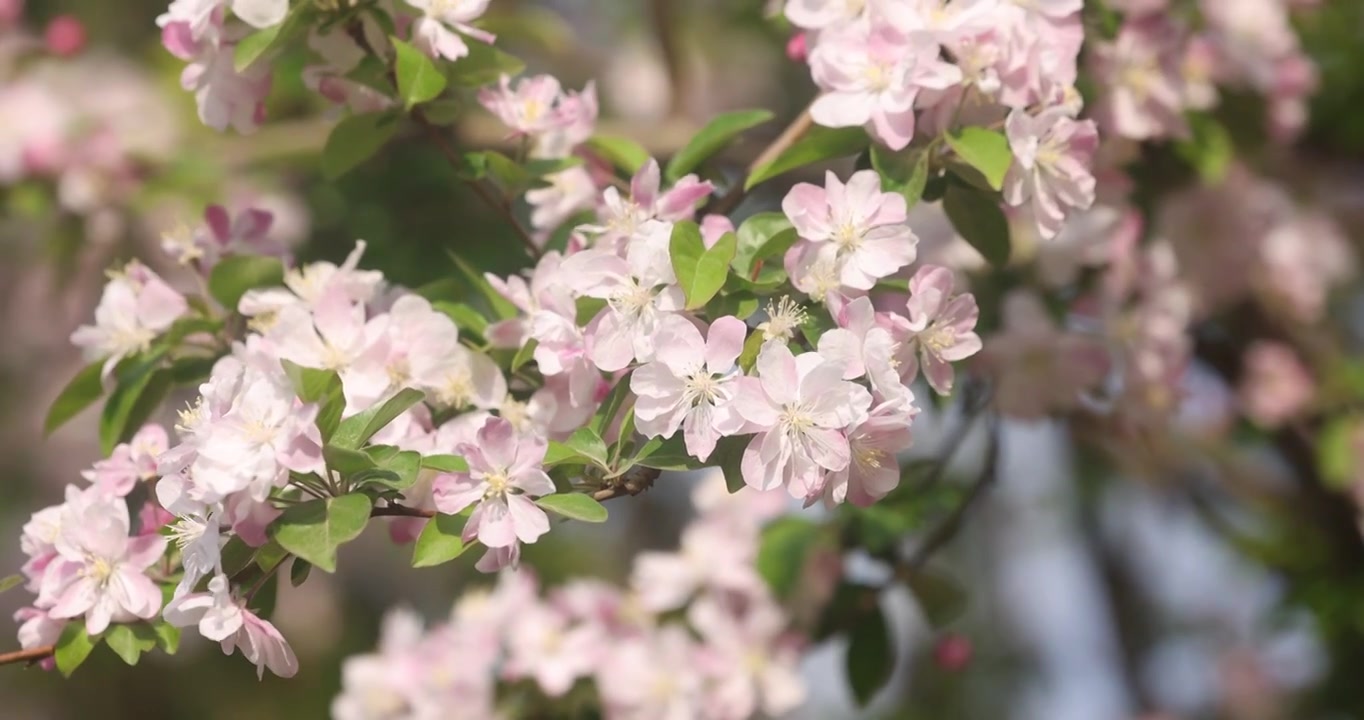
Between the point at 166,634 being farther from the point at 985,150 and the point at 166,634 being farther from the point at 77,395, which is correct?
the point at 985,150

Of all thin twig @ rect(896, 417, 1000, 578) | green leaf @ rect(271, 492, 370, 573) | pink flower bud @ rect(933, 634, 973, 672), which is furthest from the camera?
pink flower bud @ rect(933, 634, 973, 672)

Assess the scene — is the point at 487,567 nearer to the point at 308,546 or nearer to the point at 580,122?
the point at 308,546

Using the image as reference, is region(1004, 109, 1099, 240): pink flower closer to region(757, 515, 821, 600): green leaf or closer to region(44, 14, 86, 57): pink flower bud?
region(757, 515, 821, 600): green leaf

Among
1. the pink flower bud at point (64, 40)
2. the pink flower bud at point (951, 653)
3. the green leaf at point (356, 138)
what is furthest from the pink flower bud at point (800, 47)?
the pink flower bud at point (64, 40)

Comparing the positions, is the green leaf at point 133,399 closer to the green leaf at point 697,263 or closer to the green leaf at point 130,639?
the green leaf at point 130,639

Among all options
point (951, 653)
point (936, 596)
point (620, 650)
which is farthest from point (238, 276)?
point (951, 653)

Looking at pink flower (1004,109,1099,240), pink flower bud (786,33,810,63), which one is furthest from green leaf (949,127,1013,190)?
pink flower bud (786,33,810,63)

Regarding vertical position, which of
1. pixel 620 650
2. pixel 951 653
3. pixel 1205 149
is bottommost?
pixel 951 653
